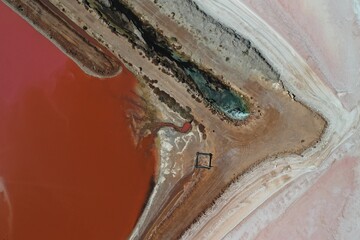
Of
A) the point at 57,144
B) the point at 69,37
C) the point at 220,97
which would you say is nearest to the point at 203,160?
the point at 220,97

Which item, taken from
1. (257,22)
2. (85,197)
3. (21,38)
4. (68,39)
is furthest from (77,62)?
(257,22)

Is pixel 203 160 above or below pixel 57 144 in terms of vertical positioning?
above

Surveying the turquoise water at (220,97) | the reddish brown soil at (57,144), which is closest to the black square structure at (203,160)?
the turquoise water at (220,97)

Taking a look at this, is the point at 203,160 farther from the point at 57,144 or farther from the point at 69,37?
the point at 69,37

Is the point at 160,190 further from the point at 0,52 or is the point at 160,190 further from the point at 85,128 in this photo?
the point at 0,52

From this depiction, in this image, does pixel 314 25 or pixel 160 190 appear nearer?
pixel 314 25

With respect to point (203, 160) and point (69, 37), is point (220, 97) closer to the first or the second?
point (203, 160)

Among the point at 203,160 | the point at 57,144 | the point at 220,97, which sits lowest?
the point at 57,144
